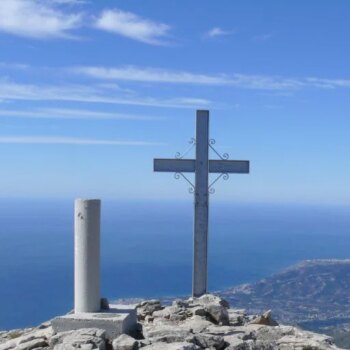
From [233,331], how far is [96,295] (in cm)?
263

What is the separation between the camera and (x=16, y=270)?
154625 millimetres

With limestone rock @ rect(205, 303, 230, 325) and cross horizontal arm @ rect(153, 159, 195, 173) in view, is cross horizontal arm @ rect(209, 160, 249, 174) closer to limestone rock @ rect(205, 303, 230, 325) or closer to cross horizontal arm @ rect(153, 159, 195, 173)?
cross horizontal arm @ rect(153, 159, 195, 173)

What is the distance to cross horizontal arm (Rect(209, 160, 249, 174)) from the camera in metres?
14.9

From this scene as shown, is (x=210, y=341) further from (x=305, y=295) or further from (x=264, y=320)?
(x=305, y=295)

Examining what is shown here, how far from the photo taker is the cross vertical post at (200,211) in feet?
47.8

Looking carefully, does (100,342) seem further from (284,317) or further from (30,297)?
(30,297)

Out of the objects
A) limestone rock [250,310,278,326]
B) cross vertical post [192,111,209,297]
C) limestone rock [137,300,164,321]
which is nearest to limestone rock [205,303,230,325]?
limestone rock [250,310,278,326]


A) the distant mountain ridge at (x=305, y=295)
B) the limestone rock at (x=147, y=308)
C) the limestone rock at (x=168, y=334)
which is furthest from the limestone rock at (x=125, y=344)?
the distant mountain ridge at (x=305, y=295)

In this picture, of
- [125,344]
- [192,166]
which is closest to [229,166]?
[192,166]

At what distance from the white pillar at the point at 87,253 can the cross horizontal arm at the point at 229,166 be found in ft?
16.3

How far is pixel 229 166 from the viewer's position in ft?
49.1

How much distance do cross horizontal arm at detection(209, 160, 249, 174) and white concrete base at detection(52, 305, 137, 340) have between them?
5555 mm

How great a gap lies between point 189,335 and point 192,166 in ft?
19.4

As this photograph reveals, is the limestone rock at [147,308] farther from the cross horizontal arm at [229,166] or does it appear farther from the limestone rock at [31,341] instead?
the cross horizontal arm at [229,166]
